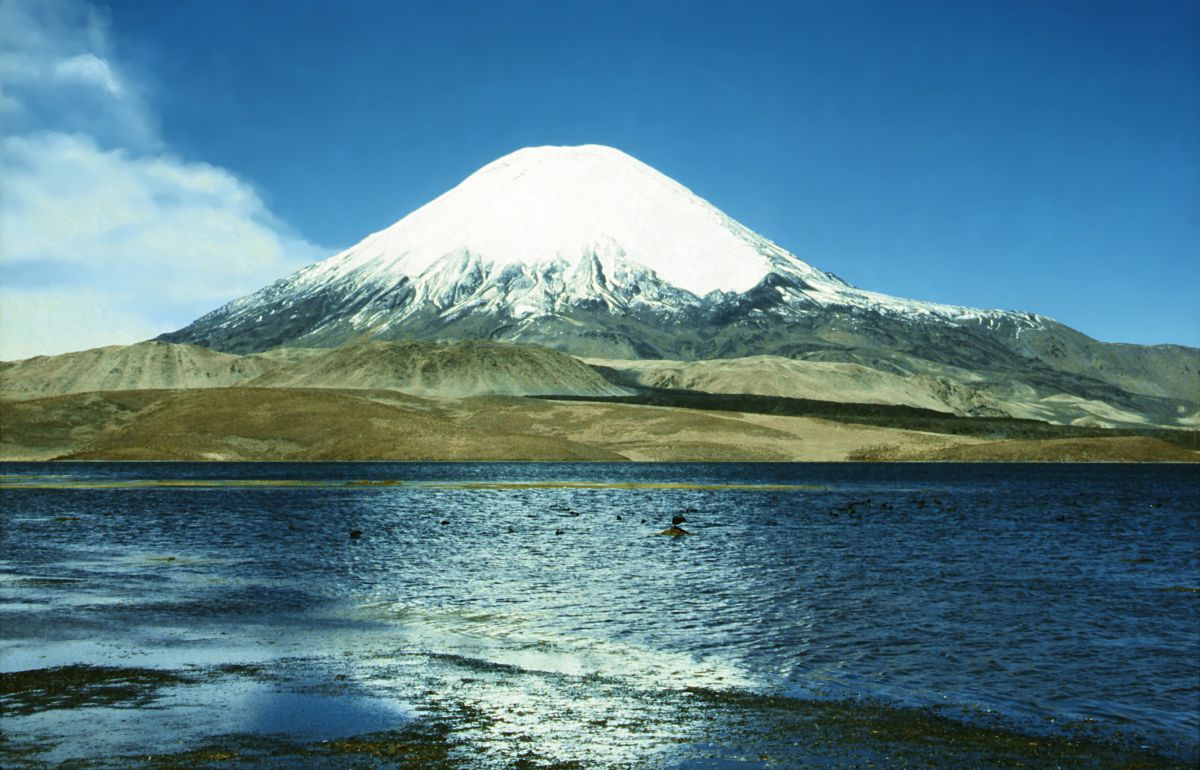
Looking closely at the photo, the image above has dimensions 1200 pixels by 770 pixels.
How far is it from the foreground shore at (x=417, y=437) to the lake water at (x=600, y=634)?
336 ft

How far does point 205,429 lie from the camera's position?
16762cm

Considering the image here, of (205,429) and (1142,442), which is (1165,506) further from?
(205,429)

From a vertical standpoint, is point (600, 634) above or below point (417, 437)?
below

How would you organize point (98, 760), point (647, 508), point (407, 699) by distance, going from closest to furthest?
point (98, 760)
point (407, 699)
point (647, 508)

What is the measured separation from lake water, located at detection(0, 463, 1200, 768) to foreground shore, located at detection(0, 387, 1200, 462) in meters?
102

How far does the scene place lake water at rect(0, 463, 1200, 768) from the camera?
17.2m

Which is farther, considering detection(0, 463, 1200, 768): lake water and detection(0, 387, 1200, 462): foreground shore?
detection(0, 387, 1200, 462): foreground shore

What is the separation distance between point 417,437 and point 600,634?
145 m

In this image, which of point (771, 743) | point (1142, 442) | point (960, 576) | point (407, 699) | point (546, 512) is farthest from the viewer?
point (1142, 442)

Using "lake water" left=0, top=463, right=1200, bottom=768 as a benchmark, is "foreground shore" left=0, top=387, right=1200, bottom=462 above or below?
above

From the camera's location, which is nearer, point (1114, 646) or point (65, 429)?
point (1114, 646)

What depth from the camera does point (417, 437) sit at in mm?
168125

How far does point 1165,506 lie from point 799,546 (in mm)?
49264

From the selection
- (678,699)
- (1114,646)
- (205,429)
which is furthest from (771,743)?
(205,429)
